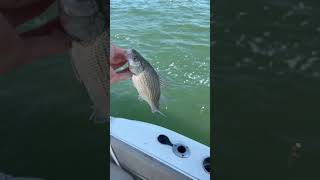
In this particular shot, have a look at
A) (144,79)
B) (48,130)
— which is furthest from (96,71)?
(48,130)

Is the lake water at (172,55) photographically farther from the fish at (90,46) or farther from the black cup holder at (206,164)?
the fish at (90,46)

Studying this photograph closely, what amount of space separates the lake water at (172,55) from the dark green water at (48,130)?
64 centimetres

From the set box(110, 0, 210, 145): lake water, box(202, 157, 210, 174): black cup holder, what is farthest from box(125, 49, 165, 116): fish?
box(110, 0, 210, 145): lake water

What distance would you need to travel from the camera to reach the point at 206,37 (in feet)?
30.8

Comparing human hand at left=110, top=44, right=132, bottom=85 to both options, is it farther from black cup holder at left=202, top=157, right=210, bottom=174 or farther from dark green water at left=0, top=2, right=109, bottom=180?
dark green water at left=0, top=2, right=109, bottom=180

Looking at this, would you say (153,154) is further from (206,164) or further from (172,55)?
(172,55)

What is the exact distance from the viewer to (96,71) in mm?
2133

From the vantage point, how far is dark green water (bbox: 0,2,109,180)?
5395 mm
